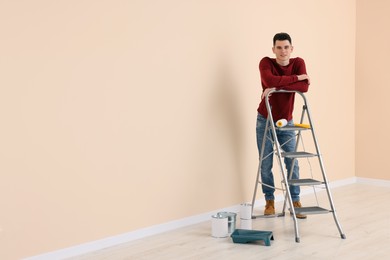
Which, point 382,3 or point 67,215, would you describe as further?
point 382,3

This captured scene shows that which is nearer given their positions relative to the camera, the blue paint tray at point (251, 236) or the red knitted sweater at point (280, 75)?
the blue paint tray at point (251, 236)

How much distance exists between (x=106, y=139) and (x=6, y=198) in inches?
30.7

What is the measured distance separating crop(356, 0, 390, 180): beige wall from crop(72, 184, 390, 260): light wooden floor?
148cm

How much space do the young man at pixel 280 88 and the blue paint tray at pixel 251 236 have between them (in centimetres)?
73

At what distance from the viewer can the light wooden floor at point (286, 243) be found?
145 inches

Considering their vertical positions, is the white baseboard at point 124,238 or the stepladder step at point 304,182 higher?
the stepladder step at point 304,182

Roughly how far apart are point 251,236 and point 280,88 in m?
1.14

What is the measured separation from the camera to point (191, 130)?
4488mm

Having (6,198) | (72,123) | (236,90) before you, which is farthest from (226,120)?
(6,198)

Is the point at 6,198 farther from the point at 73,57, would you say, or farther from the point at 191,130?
the point at 191,130

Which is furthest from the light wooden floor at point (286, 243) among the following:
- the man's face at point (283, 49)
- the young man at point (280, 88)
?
the man's face at point (283, 49)

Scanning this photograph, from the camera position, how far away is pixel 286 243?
3.93 metres

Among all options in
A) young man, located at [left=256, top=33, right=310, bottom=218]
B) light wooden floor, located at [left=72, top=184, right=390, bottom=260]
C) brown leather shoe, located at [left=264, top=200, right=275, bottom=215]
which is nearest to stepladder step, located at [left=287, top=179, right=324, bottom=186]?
light wooden floor, located at [left=72, top=184, right=390, bottom=260]

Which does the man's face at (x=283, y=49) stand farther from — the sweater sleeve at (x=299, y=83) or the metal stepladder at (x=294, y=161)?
the metal stepladder at (x=294, y=161)
